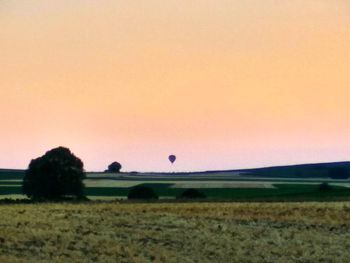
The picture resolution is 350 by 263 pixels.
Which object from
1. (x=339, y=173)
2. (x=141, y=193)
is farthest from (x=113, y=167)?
(x=141, y=193)

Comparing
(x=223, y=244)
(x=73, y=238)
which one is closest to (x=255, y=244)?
(x=223, y=244)

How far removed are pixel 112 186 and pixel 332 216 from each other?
56722 millimetres

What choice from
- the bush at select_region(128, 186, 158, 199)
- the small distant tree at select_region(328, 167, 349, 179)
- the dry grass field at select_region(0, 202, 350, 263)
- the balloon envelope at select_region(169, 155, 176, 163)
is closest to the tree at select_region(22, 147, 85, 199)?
the bush at select_region(128, 186, 158, 199)

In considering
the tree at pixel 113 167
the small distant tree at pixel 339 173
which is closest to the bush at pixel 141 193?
the small distant tree at pixel 339 173

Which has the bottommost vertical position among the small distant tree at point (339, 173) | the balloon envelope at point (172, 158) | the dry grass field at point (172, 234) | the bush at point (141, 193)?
the dry grass field at point (172, 234)

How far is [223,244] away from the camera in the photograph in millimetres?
37312

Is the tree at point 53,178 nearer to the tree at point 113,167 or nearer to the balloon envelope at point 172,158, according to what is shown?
the balloon envelope at point 172,158

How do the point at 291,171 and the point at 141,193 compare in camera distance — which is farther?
the point at 291,171

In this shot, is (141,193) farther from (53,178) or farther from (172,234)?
(172,234)

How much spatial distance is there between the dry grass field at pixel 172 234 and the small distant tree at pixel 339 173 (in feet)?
327

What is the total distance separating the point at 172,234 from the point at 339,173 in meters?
117

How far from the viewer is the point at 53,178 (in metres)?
83.2

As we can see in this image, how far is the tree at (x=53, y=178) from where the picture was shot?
8262 centimetres

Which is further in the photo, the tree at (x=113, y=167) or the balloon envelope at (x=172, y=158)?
the tree at (x=113, y=167)
